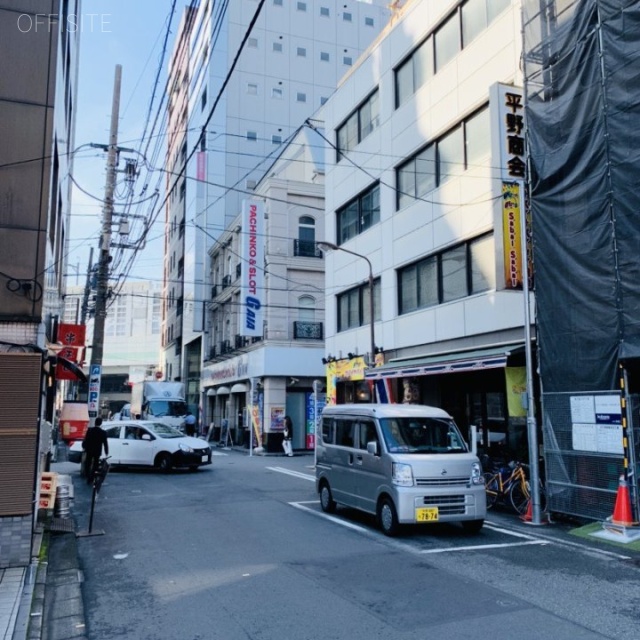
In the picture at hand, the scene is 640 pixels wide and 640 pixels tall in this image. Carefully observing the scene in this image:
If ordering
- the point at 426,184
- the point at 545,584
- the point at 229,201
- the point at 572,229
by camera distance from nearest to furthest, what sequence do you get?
1. the point at 545,584
2. the point at 572,229
3. the point at 426,184
4. the point at 229,201

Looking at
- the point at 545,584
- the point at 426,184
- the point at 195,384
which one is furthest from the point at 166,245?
the point at 545,584

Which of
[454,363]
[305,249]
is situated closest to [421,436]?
[454,363]

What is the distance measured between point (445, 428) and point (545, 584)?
3996 mm

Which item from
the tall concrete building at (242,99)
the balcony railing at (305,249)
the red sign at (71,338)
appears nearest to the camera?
the red sign at (71,338)

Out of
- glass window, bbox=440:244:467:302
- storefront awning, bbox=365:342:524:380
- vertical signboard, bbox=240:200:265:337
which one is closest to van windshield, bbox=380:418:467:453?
storefront awning, bbox=365:342:524:380

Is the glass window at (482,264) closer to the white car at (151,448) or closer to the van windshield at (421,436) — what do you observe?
the van windshield at (421,436)

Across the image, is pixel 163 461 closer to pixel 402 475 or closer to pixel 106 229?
pixel 106 229

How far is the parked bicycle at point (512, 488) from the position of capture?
12.0m

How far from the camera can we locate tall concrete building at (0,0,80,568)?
7805mm

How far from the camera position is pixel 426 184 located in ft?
59.9

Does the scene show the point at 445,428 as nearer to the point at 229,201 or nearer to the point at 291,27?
the point at 229,201

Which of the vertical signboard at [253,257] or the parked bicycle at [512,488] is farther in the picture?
the vertical signboard at [253,257]

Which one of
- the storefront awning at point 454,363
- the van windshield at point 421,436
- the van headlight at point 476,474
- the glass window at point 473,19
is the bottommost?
the van headlight at point 476,474

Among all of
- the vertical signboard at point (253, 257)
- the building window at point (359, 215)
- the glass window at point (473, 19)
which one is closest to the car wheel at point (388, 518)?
the glass window at point (473, 19)
